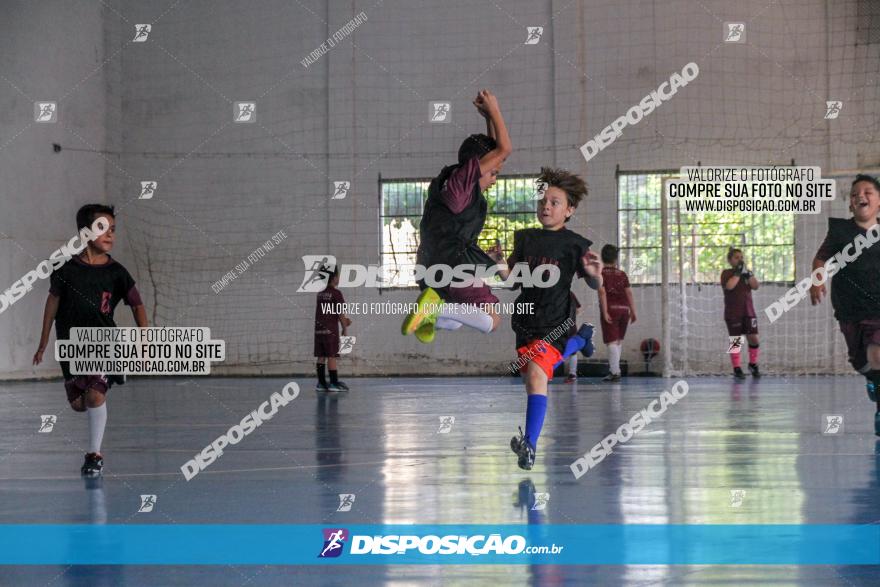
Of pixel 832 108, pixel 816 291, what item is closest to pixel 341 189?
pixel 832 108

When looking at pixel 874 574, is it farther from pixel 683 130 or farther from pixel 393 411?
pixel 683 130

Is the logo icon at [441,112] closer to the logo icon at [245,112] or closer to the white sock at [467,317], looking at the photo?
the logo icon at [245,112]

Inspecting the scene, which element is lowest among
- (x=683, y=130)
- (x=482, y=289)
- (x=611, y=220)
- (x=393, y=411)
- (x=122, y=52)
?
(x=393, y=411)

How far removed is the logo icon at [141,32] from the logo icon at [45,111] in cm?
284

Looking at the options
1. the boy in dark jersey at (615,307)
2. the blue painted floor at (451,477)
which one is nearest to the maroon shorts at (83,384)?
the blue painted floor at (451,477)

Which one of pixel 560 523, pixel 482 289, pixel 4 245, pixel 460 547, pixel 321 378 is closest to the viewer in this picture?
pixel 460 547

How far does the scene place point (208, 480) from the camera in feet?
24.8

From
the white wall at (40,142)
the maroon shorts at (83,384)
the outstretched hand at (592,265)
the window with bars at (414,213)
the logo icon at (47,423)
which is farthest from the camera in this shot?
the window with bars at (414,213)

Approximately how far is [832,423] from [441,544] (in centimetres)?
709

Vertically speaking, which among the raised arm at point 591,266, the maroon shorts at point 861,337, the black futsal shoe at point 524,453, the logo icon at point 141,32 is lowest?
the black futsal shoe at point 524,453

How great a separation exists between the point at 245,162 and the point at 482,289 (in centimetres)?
1758

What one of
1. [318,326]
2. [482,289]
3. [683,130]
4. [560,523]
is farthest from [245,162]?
[560,523]

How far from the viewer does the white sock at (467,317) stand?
7.93 metres

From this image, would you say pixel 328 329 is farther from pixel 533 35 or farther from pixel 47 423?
pixel 533 35
